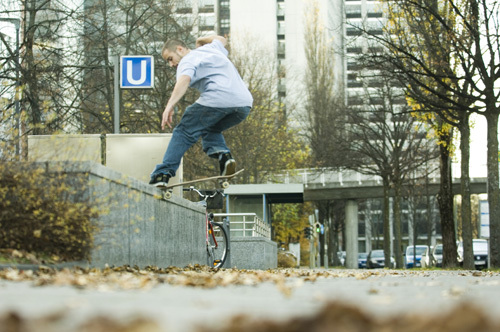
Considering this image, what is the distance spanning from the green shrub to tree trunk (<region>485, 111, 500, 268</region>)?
15.1 meters

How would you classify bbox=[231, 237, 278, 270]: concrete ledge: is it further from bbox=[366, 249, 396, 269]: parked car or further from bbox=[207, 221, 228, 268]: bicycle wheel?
bbox=[366, 249, 396, 269]: parked car

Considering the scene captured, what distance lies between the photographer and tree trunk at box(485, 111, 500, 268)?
2038 centimetres

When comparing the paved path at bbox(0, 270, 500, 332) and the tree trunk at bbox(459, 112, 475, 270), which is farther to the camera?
the tree trunk at bbox(459, 112, 475, 270)

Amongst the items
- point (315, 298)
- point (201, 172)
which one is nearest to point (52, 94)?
point (201, 172)

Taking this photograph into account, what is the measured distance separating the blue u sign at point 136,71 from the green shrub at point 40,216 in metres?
8.43

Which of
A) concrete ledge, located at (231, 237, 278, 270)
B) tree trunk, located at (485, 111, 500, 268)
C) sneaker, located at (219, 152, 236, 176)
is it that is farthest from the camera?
concrete ledge, located at (231, 237, 278, 270)

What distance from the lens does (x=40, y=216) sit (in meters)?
6.82

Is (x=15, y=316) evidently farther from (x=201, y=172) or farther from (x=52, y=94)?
(x=201, y=172)

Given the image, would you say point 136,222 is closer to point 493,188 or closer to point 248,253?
point 248,253

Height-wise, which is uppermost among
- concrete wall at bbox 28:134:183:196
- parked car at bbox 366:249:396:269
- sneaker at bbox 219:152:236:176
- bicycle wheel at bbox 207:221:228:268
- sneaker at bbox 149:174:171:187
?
concrete wall at bbox 28:134:183:196

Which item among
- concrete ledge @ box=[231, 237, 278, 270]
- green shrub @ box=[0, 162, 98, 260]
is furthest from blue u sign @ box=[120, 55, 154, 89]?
green shrub @ box=[0, 162, 98, 260]

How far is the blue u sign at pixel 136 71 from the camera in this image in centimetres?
1534

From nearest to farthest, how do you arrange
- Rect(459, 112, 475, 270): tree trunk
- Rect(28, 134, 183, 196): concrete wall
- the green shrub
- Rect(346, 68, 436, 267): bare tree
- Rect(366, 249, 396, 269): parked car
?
the green shrub < Rect(28, 134, 183, 196): concrete wall < Rect(459, 112, 475, 270): tree trunk < Rect(346, 68, 436, 267): bare tree < Rect(366, 249, 396, 269): parked car

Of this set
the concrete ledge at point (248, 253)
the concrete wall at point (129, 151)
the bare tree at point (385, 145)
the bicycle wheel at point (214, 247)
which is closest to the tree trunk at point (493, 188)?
the concrete ledge at point (248, 253)
